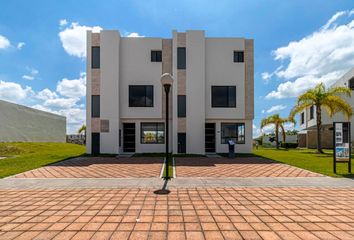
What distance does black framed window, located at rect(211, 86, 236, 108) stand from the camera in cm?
2044

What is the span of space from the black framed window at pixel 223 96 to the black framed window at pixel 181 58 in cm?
342

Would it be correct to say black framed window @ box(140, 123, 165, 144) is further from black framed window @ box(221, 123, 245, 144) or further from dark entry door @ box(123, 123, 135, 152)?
black framed window @ box(221, 123, 245, 144)

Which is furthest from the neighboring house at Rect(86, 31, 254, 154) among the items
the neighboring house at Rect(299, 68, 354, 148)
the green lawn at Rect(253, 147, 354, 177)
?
the neighboring house at Rect(299, 68, 354, 148)

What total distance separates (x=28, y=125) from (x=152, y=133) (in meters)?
29.2

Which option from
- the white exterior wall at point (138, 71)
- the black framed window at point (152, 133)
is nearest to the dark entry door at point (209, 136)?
the black framed window at point (152, 133)

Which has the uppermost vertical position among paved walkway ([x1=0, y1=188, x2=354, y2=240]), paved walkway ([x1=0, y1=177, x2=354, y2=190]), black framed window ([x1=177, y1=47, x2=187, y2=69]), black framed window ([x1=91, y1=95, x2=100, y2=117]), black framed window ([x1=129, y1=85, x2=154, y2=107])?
black framed window ([x1=177, y1=47, x2=187, y2=69])

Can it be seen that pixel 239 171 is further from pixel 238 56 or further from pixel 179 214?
pixel 238 56

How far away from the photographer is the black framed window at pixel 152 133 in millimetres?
20578

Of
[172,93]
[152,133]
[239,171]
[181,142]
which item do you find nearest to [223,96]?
[172,93]

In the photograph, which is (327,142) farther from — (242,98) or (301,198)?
(301,198)

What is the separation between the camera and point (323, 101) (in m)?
22.7

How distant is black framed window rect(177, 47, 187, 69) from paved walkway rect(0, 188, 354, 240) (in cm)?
1444

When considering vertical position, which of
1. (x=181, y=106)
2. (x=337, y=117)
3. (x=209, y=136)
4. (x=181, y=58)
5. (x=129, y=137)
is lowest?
(x=129, y=137)

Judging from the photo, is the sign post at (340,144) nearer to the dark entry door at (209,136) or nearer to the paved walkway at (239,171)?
the paved walkway at (239,171)
